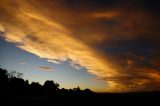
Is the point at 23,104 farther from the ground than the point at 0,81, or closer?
A: closer

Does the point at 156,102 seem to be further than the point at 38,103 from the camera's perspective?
No

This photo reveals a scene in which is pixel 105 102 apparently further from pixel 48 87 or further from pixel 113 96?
pixel 48 87

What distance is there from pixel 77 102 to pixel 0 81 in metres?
70.1

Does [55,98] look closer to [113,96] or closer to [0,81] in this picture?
[113,96]

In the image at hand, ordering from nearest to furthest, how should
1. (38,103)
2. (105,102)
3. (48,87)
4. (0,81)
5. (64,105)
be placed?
1. (105,102)
2. (64,105)
3. (38,103)
4. (0,81)
5. (48,87)

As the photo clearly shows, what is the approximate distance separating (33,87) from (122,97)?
74438 millimetres

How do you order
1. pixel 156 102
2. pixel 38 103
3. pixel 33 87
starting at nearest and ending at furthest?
pixel 156 102 < pixel 38 103 < pixel 33 87

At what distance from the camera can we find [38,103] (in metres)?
35.2

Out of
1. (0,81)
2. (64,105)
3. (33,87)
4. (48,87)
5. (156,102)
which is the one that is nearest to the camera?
(156,102)

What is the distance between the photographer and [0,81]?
309ft

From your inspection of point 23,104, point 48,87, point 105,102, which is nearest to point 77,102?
point 105,102

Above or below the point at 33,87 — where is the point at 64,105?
below

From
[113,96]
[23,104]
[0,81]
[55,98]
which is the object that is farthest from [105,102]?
[0,81]

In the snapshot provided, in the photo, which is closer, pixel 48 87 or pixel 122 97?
pixel 122 97
